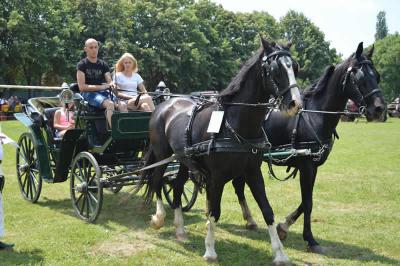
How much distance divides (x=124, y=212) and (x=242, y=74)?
3.89 meters

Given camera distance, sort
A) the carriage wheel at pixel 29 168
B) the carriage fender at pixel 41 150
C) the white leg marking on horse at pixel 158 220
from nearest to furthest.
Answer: the white leg marking on horse at pixel 158 220 < the carriage fender at pixel 41 150 < the carriage wheel at pixel 29 168

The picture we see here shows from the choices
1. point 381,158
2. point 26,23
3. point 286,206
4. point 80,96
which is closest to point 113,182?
point 80,96

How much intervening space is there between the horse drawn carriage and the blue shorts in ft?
0.39

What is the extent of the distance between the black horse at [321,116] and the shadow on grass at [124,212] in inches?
81.8

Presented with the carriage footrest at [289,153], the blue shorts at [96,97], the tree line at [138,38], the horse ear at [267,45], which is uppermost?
the tree line at [138,38]

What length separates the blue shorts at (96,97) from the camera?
24.4 ft

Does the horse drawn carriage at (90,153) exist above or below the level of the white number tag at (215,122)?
below

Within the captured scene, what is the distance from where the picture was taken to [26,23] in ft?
121

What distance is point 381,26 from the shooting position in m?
118

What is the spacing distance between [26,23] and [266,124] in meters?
34.6

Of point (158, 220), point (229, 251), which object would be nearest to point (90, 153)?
point (158, 220)

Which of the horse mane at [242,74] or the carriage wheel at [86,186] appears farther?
the carriage wheel at [86,186]

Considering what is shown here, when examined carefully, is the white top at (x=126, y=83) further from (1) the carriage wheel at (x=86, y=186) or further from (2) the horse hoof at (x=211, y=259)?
(2) the horse hoof at (x=211, y=259)

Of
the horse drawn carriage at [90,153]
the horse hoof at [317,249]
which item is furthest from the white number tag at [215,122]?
the horse hoof at [317,249]
